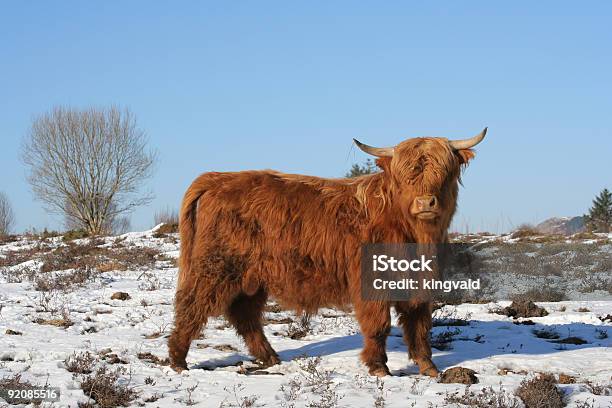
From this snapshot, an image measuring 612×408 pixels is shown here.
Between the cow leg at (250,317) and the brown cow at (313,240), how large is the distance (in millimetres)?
173

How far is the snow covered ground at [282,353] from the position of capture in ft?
15.8

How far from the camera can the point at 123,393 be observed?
466 cm

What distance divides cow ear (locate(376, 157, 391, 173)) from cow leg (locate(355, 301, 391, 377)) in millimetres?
1152

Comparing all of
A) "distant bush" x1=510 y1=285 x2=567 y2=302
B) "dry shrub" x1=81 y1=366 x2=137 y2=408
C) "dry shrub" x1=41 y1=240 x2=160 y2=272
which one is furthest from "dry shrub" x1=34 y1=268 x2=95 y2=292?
"distant bush" x1=510 y1=285 x2=567 y2=302

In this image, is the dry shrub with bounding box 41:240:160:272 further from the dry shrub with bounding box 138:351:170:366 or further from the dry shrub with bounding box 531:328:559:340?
the dry shrub with bounding box 531:328:559:340

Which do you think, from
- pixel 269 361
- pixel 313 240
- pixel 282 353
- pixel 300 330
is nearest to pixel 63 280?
pixel 300 330

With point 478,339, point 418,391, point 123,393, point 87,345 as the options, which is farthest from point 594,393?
point 87,345

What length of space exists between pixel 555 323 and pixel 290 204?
152 inches

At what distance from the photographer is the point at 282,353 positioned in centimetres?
654

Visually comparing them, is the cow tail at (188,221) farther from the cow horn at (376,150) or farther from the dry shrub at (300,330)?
the dry shrub at (300,330)

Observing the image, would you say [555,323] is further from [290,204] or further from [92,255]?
[92,255]

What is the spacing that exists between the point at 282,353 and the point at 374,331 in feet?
4.47

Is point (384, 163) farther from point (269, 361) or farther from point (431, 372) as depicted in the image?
point (269, 361)

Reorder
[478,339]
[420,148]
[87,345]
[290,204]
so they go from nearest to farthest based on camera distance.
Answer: [420,148], [290,204], [87,345], [478,339]
